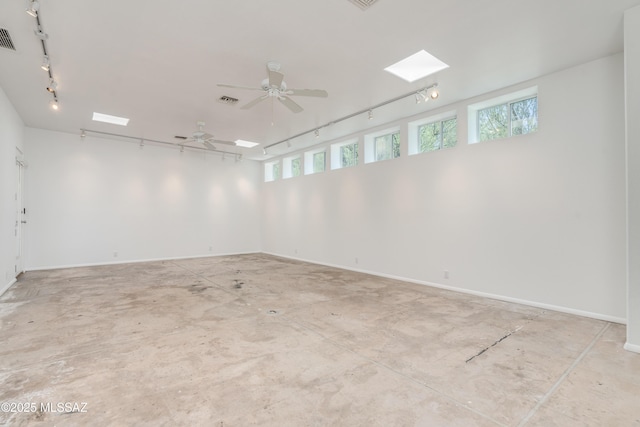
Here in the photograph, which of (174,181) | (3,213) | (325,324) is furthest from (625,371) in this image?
(174,181)

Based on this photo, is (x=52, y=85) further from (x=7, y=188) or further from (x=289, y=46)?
(x=289, y=46)

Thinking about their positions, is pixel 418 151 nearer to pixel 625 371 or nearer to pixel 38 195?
pixel 625 371

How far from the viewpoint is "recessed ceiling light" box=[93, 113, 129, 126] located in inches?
247

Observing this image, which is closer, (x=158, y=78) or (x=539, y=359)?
(x=539, y=359)

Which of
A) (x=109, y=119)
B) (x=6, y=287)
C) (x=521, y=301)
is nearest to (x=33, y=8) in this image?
(x=109, y=119)

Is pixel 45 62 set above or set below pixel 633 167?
above

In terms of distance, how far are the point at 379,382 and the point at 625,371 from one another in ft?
7.15

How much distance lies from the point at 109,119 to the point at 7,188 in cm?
227

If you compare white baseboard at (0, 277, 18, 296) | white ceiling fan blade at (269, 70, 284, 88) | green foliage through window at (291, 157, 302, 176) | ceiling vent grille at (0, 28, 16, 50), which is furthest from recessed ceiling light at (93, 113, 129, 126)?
green foliage through window at (291, 157, 302, 176)

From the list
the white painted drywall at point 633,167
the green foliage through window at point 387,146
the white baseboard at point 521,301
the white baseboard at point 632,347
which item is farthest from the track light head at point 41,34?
the white baseboard at point 632,347

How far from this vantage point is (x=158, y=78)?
4441 millimetres

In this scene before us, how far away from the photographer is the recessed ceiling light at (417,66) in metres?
4.02

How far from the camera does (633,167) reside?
3.01 m

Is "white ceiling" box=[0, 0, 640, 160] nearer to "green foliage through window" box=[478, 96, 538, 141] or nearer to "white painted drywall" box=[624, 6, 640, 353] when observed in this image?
"white painted drywall" box=[624, 6, 640, 353]
